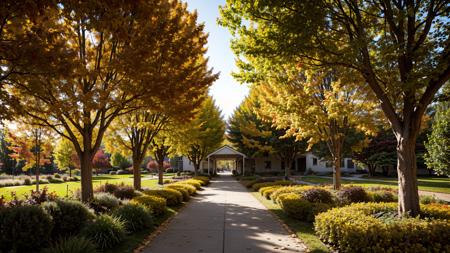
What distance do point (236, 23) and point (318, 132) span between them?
324 inches

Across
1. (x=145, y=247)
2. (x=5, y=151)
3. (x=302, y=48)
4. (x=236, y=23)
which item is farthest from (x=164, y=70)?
(x=5, y=151)

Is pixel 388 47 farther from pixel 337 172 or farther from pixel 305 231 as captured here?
pixel 337 172

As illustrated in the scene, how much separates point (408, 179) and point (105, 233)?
734 cm

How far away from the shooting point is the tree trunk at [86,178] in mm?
11008

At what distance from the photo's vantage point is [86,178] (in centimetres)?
1110

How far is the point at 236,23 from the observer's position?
8.73 meters

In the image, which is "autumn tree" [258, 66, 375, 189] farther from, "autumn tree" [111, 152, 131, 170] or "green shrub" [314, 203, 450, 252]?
"autumn tree" [111, 152, 131, 170]

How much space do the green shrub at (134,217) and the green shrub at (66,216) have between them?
91 centimetres

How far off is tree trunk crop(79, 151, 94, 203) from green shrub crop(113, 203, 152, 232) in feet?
9.78

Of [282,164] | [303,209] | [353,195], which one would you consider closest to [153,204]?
[303,209]

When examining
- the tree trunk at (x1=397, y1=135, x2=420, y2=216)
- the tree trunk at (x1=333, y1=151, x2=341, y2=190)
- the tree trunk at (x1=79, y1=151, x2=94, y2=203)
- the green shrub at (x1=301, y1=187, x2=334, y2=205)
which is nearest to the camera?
the tree trunk at (x1=397, y1=135, x2=420, y2=216)

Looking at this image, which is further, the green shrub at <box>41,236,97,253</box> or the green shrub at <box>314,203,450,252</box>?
the green shrub at <box>314,203,450,252</box>

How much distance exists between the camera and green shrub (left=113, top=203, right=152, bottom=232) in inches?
329

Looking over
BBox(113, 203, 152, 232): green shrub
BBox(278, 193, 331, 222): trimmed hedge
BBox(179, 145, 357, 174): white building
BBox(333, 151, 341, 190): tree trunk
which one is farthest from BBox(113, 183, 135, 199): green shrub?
BBox(179, 145, 357, 174): white building
